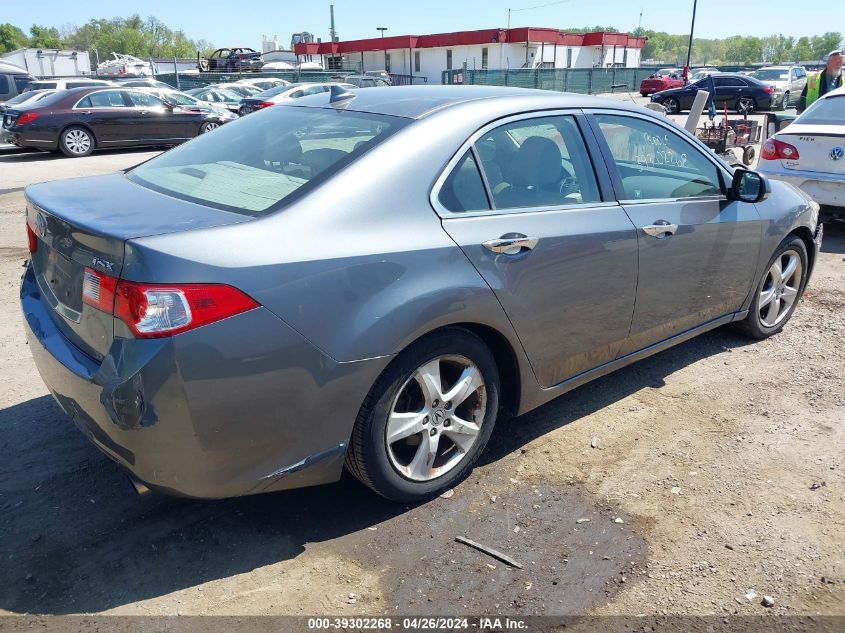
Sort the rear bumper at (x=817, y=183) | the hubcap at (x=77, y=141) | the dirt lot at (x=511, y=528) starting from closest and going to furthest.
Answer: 1. the dirt lot at (x=511, y=528)
2. the rear bumper at (x=817, y=183)
3. the hubcap at (x=77, y=141)

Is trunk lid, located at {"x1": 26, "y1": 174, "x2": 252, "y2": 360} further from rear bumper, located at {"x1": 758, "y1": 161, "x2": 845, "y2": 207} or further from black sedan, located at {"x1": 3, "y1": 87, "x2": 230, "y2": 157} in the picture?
black sedan, located at {"x1": 3, "y1": 87, "x2": 230, "y2": 157}

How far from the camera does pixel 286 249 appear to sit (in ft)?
8.32

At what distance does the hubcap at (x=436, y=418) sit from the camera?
9.78 feet

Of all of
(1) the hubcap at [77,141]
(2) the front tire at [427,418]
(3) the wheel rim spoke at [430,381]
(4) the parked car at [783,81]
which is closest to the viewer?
(2) the front tire at [427,418]

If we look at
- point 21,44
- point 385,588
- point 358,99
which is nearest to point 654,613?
point 385,588

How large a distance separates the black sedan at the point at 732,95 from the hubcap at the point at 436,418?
28565 mm

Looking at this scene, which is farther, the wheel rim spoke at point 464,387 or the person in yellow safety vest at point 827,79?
the person in yellow safety vest at point 827,79

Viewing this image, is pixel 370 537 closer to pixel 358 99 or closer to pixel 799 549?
pixel 799 549

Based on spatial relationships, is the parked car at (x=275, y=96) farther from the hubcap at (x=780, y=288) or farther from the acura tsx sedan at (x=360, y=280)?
the acura tsx sedan at (x=360, y=280)

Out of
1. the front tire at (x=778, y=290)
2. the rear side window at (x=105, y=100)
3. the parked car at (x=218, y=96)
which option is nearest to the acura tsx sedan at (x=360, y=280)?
the front tire at (x=778, y=290)

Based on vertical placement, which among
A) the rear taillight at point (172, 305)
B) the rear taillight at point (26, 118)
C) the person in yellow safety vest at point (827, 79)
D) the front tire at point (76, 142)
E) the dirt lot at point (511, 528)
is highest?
the person in yellow safety vest at point (827, 79)

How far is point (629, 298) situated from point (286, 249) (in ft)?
6.46


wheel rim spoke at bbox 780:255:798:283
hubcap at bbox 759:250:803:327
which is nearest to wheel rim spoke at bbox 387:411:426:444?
hubcap at bbox 759:250:803:327

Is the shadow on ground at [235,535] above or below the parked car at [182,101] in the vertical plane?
below
